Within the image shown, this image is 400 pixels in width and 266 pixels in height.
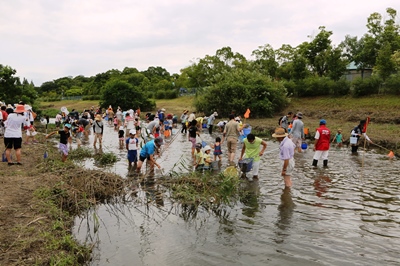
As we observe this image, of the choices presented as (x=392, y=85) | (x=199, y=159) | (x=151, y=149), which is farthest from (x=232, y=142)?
(x=392, y=85)

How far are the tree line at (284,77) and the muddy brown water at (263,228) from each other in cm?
2280

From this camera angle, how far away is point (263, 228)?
24.1 ft

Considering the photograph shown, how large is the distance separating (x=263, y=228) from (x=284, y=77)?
38972 mm

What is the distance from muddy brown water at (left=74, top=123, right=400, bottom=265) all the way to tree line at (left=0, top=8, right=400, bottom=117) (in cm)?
2280

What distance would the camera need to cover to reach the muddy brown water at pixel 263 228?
6160mm

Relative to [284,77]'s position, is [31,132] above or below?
below

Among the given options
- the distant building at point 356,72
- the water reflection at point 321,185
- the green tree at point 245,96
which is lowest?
the water reflection at point 321,185

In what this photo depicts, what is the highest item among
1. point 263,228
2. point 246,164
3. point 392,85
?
point 392,85

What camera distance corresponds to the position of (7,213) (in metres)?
6.83

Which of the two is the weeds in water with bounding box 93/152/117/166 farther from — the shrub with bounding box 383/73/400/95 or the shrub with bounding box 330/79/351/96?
the shrub with bounding box 330/79/351/96

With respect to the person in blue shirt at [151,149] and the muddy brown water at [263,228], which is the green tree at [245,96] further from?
the person in blue shirt at [151,149]

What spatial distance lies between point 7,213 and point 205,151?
6.15 m

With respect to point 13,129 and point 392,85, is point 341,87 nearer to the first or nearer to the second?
point 392,85

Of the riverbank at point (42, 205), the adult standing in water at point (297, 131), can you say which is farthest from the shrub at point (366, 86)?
the adult standing in water at point (297, 131)
